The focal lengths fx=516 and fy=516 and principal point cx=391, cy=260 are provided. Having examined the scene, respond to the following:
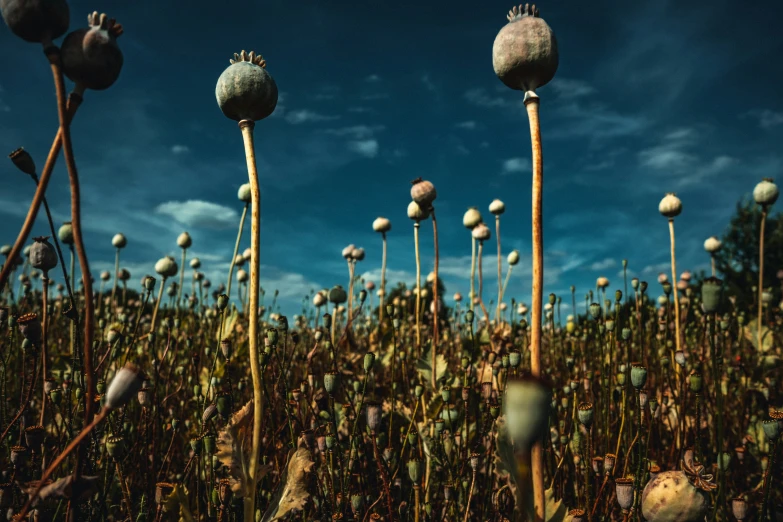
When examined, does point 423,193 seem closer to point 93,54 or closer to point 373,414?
point 373,414

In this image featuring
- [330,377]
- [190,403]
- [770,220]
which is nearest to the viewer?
[330,377]

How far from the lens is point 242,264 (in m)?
5.99

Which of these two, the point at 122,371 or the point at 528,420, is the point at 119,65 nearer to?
the point at 122,371

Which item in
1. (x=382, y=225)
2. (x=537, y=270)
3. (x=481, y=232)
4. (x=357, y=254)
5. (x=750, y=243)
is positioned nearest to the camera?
(x=537, y=270)

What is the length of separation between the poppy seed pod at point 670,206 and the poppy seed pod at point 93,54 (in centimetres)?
411

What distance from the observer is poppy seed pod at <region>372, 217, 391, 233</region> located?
5.17 metres

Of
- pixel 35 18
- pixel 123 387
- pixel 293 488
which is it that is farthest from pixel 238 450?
pixel 35 18

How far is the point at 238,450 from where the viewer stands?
5.68 feet

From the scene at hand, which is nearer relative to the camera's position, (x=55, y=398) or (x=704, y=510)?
(x=704, y=510)

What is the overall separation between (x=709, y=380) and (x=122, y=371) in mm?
4427

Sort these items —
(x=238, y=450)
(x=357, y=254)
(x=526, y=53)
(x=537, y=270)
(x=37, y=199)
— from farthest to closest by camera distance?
(x=357, y=254) → (x=238, y=450) → (x=526, y=53) → (x=537, y=270) → (x=37, y=199)

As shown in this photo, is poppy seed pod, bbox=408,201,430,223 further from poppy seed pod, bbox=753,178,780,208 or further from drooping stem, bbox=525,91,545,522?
poppy seed pod, bbox=753,178,780,208

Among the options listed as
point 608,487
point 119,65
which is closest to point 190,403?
point 608,487

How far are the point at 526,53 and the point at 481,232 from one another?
3.53 meters
